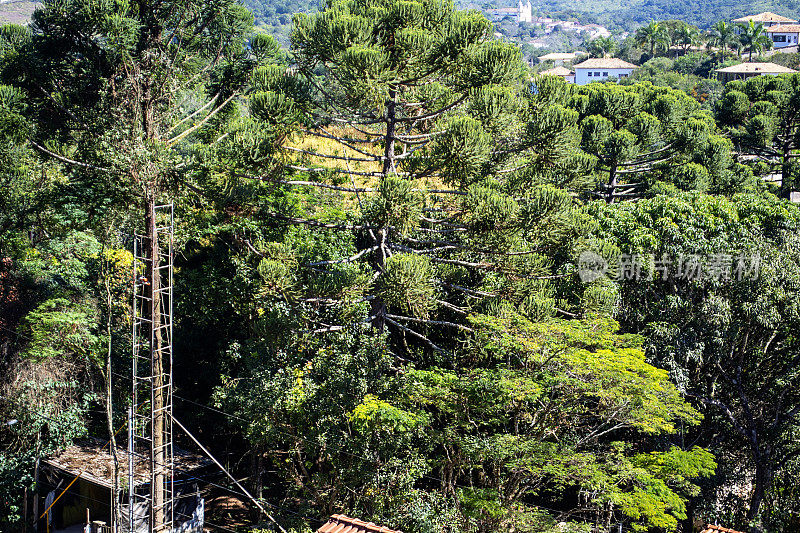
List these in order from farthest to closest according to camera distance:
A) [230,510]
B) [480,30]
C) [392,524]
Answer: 1. [230,510]
2. [480,30]
3. [392,524]

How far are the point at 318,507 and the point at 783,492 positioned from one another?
425 inches

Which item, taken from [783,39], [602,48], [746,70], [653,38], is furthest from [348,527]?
[783,39]

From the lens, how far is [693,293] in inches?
702

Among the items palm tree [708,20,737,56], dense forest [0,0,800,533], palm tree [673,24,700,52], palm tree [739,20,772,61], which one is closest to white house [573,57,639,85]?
palm tree [673,24,700,52]

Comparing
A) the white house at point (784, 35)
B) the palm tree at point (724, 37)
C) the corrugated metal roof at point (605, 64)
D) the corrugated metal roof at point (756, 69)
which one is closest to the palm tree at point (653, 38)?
the corrugated metal roof at point (605, 64)

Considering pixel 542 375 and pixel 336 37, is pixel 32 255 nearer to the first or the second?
pixel 336 37

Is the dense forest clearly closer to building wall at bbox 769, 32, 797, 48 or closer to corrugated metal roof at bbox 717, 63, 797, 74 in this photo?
corrugated metal roof at bbox 717, 63, 797, 74

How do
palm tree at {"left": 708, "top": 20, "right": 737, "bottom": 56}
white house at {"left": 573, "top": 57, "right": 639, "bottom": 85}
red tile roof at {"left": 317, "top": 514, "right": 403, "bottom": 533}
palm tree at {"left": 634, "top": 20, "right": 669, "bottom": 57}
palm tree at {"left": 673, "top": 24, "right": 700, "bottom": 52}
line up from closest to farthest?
1. red tile roof at {"left": 317, "top": 514, "right": 403, "bottom": 533}
2. palm tree at {"left": 708, "top": 20, "right": 737, "bottom": 56}
3. palm tree at {"left": 673, "top": 24, "right": 700, "bottom": 52}
4. palm tree at {"left": 634, "top": 20, "right": 669, "bottom": 57}
5. white house at {"left": 573, "top": 57, "right": 639, "bottom": 85}

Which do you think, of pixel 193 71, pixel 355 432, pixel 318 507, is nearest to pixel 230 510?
pixel 318 507

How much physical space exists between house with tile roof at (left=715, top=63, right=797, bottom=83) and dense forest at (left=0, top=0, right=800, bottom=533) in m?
71.0

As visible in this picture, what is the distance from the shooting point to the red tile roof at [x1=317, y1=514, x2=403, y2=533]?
11531 mm

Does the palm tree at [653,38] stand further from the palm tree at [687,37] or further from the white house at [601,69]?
the white house at [601,69]

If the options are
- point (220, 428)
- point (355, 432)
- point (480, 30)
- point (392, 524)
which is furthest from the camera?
point (220, 428)

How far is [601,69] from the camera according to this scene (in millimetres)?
113000
